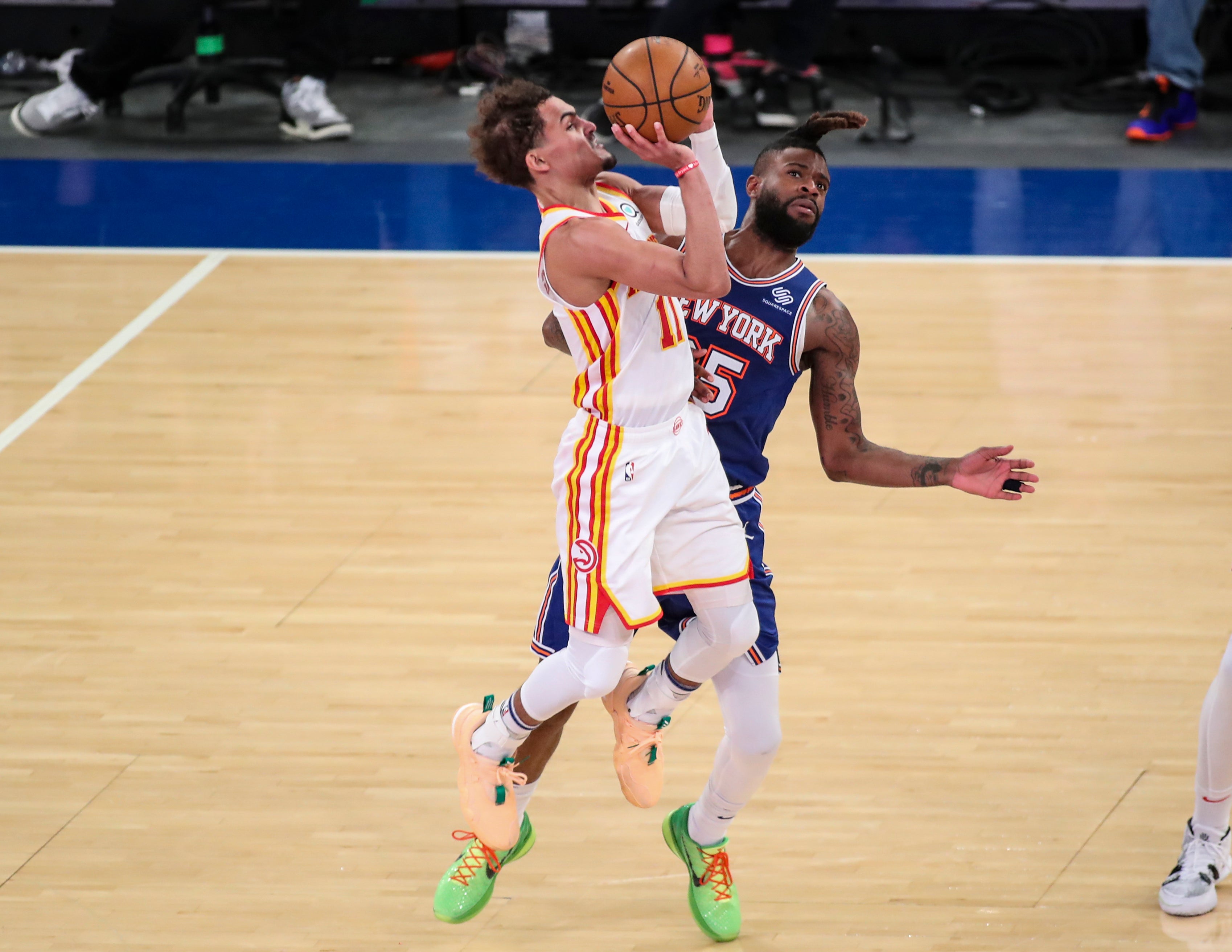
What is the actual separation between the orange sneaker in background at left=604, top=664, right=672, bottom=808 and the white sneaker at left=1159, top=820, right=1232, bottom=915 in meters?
1.22

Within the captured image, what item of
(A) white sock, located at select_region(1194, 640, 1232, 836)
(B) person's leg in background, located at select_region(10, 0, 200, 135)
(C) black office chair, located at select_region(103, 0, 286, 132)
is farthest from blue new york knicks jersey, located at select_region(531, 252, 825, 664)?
(B) person's leg in background, located at select_region(10, 0, 200, 135)

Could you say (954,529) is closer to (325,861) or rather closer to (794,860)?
(794,860)

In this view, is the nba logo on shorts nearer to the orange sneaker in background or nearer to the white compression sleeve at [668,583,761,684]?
the white compression sleeve at [668,583,761,684]

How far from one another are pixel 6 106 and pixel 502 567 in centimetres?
809

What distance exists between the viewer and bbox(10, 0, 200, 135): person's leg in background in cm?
1077

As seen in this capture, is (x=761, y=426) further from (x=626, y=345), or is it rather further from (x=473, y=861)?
(x=473, y=861)

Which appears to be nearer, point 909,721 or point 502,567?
point 909,721

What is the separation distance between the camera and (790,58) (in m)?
10.8

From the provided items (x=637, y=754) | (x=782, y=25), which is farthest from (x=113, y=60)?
(x=637, y=754)

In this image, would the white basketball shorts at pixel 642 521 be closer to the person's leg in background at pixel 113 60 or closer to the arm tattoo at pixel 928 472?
the arm tattoo at pixel 928 472

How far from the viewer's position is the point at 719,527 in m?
3.31

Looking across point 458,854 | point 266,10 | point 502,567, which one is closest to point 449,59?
point 266,10

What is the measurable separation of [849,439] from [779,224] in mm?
505

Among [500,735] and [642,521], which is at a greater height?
[642,521]
